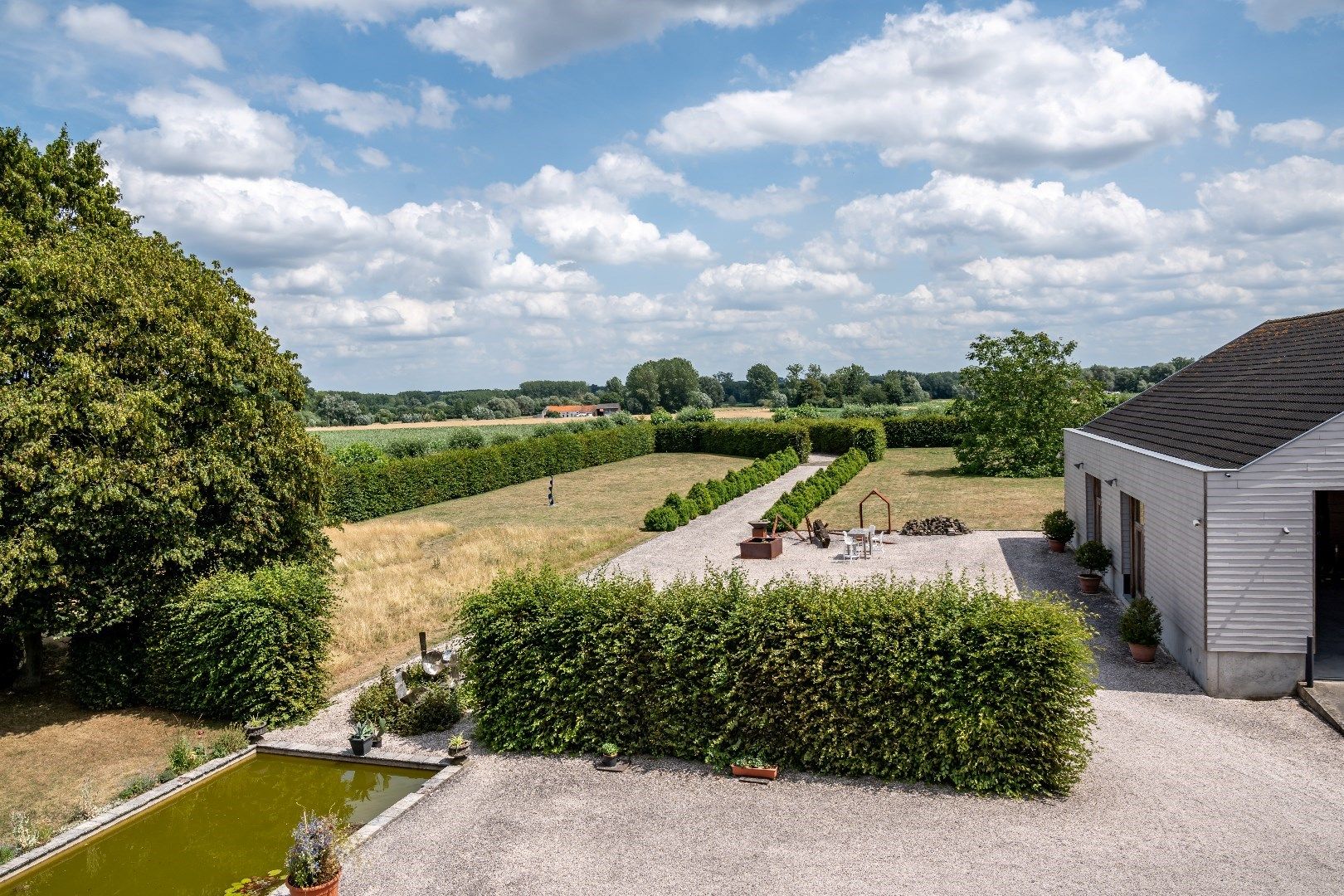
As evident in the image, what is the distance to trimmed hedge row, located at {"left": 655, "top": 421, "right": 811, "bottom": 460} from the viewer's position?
51031 mm

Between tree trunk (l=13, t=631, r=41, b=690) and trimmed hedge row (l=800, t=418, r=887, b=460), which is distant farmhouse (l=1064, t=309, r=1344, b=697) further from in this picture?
trimmed hedge row (l=800, t=418, r=887, b=460)

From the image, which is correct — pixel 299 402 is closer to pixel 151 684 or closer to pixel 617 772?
pixel 151 684

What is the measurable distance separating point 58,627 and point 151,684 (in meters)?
1.56

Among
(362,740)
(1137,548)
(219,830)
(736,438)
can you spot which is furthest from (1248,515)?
(736,438)

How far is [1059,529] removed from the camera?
21.2m

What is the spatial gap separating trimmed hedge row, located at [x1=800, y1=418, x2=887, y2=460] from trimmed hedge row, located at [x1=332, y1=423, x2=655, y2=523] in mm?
12542

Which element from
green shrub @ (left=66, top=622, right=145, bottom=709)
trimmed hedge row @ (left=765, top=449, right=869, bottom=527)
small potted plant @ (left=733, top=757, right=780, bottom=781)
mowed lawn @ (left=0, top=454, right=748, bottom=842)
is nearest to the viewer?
small potted plant @ (left=733, top=757, right=780, bottom=781)

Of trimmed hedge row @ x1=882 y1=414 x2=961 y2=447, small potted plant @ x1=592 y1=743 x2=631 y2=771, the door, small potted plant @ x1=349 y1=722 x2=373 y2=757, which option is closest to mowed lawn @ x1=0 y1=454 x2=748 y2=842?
small potted plant @ x1=349 y1=722 x2=373 y2=757

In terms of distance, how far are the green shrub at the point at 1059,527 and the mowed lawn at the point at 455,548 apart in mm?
11811

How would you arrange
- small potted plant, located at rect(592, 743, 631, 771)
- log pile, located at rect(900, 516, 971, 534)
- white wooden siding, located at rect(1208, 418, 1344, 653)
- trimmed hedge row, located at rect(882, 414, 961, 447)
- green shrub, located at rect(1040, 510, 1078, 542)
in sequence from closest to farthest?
small potted plant, located at rect(592, 743, 631, 771)
white wooden siding, located at rect(1208, 418, 1344, 653)
green shrub, located at rect(1040, 510, 1078, 542)
log pile, located at rect(900, 516, 971, 534)
trimmed hedge row, located at rect(882, 414, 961, 447)

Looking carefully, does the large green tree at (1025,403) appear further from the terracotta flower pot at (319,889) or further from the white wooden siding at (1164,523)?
the terracotta flower pot at (319,889)

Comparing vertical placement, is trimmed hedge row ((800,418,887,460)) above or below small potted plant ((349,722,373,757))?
above

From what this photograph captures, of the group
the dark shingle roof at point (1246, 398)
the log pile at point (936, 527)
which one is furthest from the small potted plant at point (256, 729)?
the log pile at point (936, 527)

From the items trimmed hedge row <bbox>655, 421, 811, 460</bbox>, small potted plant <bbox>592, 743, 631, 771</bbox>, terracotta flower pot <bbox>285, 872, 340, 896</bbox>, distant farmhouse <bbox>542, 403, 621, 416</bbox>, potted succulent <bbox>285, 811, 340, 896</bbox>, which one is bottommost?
small potted plant <bbox>592, 743, 631, 771</bbox>
